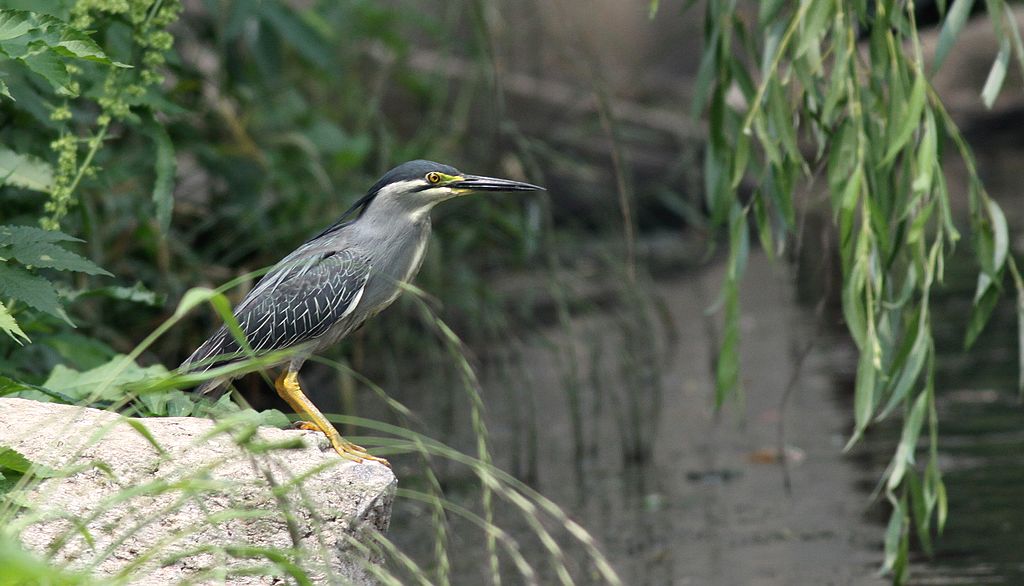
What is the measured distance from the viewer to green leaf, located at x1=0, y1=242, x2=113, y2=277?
9.43 feet

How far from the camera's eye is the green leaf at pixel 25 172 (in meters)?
3.44

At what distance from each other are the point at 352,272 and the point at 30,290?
874 millimetres

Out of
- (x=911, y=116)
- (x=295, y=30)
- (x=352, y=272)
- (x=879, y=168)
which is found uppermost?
(x=295, y=30)

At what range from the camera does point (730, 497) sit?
5.28 metres

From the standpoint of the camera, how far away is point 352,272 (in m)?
3.44

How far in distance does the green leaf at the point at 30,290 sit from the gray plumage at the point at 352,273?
0.64 meters

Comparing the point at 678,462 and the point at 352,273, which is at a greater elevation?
the point at 352,273

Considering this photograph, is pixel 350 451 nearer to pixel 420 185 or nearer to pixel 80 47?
pixel 420 185

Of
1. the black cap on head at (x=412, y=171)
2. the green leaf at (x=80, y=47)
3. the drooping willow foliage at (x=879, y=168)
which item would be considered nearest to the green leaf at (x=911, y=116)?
the drooping willow foliage at (x=879, y=168)

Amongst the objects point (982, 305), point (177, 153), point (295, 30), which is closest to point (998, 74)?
point (982, 305)

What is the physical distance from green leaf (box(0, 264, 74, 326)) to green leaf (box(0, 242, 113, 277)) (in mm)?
37

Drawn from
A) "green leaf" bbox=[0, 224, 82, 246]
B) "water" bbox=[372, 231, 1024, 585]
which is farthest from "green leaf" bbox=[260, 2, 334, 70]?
"green leaf" bbox=[0, 224, 82, 246]

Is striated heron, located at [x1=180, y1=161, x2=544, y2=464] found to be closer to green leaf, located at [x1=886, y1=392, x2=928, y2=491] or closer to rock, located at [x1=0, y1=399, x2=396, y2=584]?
rock, located at [x1=0, y1=399, x2=396, y2=584]

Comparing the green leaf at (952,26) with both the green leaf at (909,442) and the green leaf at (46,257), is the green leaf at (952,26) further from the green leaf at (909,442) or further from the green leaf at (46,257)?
the green leaf at (46,257)
